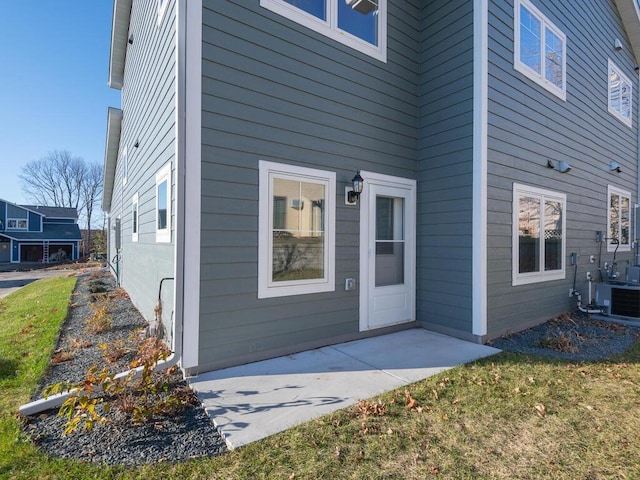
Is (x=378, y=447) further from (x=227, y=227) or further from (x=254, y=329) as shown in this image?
(x=227, y=227)

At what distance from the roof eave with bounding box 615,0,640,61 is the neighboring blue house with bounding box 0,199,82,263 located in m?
39.1

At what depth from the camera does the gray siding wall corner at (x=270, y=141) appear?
3570 millimetres

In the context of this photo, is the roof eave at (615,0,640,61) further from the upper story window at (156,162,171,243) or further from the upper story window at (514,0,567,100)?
the upper story window at (156,162,171,243)

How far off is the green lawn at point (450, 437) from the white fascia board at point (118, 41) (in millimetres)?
8502

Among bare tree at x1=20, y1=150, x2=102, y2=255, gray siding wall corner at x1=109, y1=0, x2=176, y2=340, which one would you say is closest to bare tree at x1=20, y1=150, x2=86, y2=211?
bare tree at x1=20, y1=150, x2=102, y2=255

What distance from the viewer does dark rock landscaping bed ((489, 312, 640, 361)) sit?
14.5 ft

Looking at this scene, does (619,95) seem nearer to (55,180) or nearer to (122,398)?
(122,398)

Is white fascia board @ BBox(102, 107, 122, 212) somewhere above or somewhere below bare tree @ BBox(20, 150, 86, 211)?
below

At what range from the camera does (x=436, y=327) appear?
5.21 meters

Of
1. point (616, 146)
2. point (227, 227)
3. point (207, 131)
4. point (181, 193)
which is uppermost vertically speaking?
point (616, 146)

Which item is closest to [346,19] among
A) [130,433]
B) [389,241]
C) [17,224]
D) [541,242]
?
[389,241]

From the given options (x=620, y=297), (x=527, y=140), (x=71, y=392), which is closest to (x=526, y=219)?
(x=527, y=140)

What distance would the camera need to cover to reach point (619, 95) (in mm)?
8492

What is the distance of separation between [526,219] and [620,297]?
9.33ft
